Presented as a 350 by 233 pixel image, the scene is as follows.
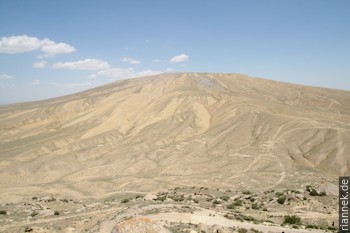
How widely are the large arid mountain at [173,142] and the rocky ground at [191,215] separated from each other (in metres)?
9.84

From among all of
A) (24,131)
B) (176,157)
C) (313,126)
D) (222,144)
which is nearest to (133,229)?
(176,157)

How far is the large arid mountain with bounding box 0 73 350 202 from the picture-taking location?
3522 centimetres

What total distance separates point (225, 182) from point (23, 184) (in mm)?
20806

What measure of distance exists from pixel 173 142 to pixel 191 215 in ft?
109

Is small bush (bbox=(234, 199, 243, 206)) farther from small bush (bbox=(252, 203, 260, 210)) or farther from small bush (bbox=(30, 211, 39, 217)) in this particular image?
small bush (bbox=(30, 211, 39, 217))

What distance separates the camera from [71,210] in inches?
837

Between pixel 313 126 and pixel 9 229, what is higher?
pixel 313 126

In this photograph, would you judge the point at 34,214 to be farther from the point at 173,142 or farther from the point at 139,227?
the point at 173,142

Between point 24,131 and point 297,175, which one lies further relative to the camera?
point 24,131

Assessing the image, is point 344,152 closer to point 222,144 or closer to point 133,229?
point 222,144

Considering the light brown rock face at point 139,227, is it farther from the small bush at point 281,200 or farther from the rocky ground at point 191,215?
the small bush at point 281,200

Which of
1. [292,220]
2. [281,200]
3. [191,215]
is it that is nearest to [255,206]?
[281,200]

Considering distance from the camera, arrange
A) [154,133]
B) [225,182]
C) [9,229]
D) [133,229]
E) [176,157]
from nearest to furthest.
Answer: [133,229] → [9,229] → [225,182] → [176,157] → [154,133]

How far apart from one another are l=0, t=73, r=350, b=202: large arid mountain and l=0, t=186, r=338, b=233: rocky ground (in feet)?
32.3
